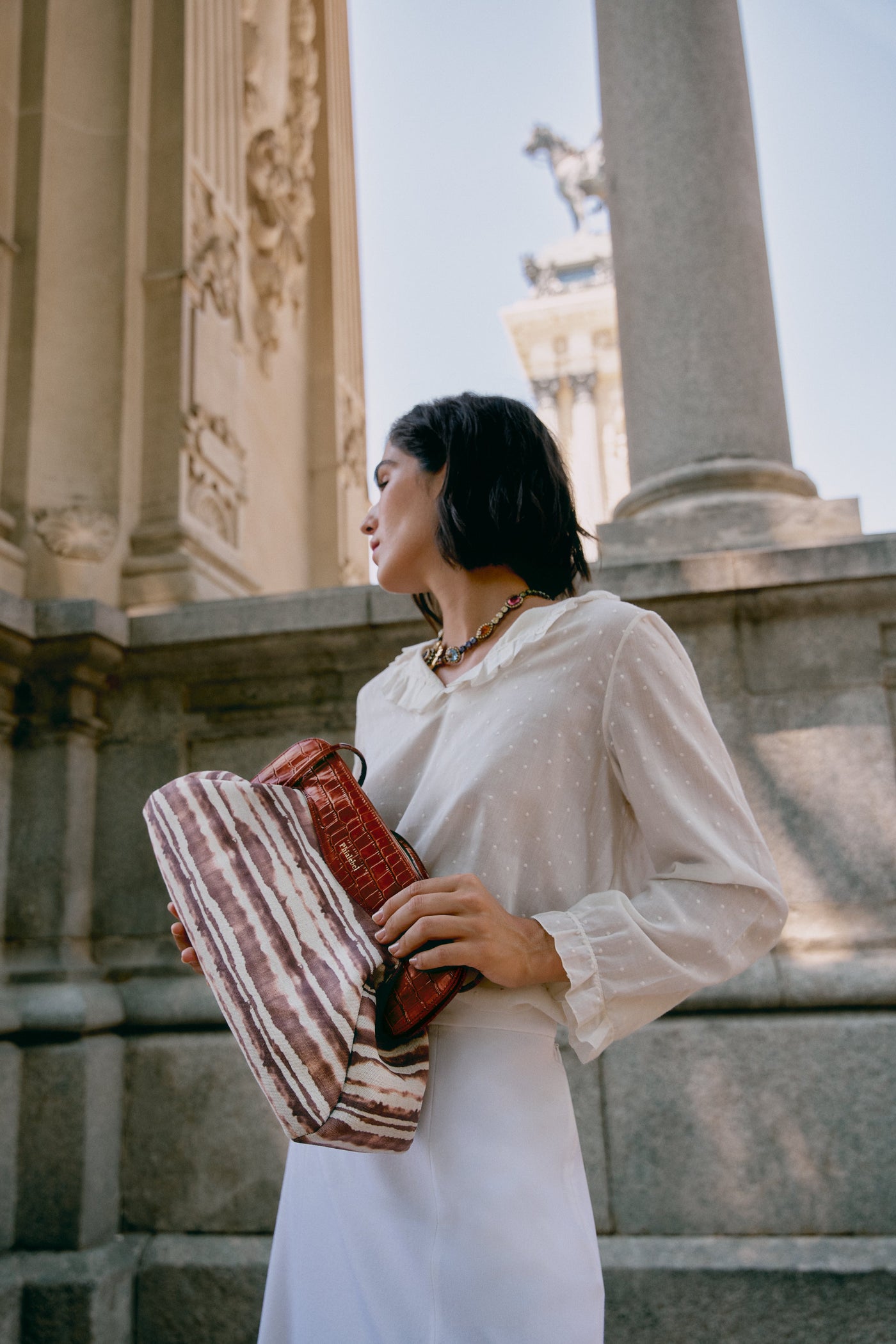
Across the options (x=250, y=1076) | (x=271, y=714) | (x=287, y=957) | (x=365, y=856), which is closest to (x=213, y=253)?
(x=271, y=714)

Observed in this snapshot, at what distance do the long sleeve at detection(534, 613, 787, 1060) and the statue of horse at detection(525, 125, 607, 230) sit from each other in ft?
82.1

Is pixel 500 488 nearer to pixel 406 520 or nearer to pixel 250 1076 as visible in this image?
pixel 406 520

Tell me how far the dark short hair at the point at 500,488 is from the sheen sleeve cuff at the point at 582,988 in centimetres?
57

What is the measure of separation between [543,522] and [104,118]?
371 cm

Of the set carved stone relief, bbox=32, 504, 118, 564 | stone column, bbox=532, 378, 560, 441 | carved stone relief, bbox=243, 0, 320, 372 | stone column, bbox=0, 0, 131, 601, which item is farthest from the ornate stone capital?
carved stone relief, bbox=32, 504, 118, 564

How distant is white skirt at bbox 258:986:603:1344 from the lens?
1.13 m

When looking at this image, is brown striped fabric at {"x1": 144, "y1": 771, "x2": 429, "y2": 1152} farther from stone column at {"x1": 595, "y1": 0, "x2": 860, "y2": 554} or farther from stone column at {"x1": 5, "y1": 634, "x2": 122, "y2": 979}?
stone column at {"x1": 595, "y1": 0, "x2": 860, "y2": 554}

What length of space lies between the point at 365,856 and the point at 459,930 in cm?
16

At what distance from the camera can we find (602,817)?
1.37 metres

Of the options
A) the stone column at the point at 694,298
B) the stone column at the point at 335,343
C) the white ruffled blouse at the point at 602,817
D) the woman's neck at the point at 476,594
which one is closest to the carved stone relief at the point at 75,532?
the stone column at the point at 694,298

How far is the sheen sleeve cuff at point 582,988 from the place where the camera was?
1184mm

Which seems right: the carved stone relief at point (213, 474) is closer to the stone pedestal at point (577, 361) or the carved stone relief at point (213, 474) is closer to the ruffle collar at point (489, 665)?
the ruffle collar at point (489, 665)

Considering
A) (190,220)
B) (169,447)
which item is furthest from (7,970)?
(190,220)

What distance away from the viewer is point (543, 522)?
1.51m
